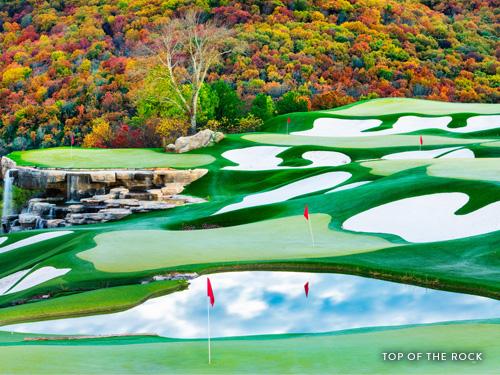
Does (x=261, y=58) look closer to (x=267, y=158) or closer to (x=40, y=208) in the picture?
(x=267, y=158)

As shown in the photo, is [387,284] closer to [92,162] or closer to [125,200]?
[125,200]

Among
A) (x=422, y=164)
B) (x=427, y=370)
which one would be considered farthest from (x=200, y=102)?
(x=427, y=370)

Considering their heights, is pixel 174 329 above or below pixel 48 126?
above

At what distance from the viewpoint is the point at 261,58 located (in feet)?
299

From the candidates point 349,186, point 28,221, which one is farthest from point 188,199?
point 349,186

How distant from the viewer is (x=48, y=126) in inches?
3255

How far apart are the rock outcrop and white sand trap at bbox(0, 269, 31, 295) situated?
2562 centimetres

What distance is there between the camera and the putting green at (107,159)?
43.4 metres

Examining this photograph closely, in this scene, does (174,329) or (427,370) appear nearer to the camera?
(427,370)

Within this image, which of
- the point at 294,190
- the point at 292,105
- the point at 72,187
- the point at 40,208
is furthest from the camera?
the point at 292,105

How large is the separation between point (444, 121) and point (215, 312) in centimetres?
3983

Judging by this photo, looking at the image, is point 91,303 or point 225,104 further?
point 225,104

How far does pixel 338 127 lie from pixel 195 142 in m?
10.7

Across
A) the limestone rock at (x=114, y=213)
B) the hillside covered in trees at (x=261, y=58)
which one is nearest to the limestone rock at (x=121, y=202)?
the limestone rock at (x=114, y=213)
